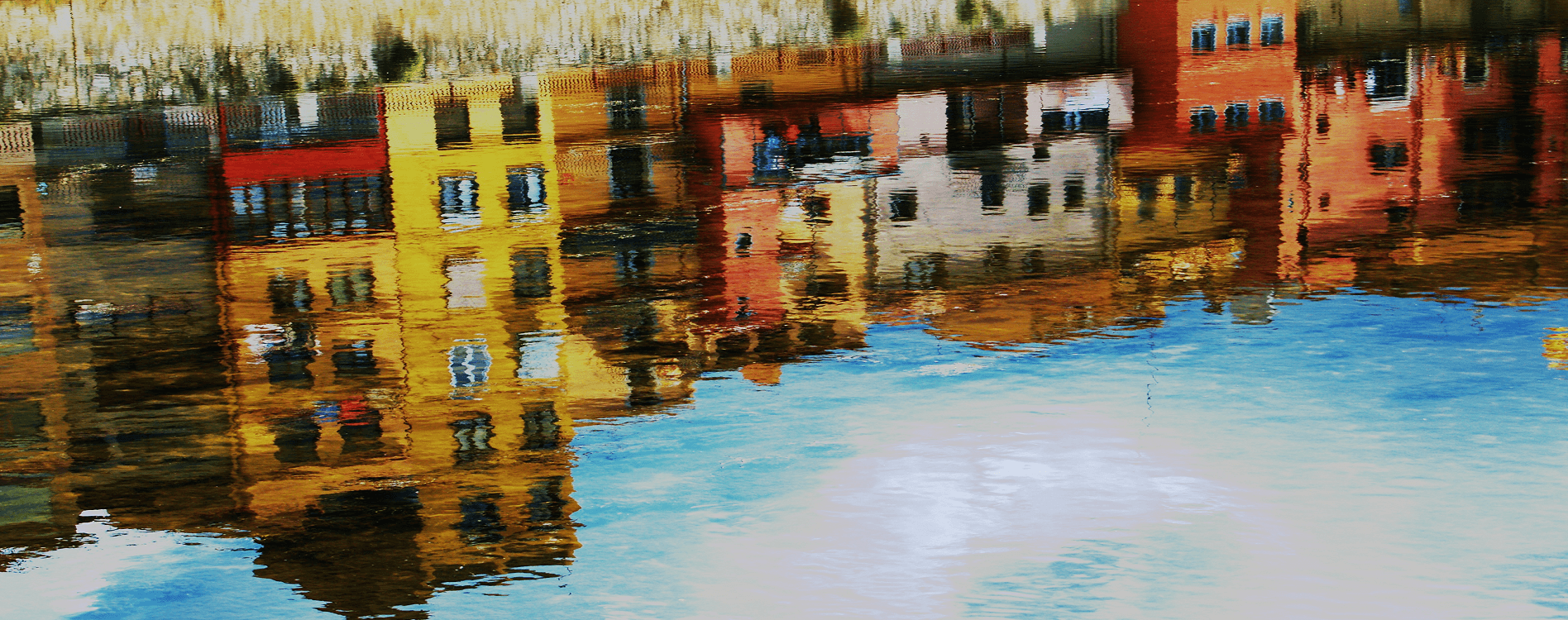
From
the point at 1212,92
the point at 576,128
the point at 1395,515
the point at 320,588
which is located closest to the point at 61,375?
the point at 320,588

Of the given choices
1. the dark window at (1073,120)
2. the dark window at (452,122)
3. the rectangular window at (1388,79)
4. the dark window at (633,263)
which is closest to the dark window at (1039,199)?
the dark window at (633,263)

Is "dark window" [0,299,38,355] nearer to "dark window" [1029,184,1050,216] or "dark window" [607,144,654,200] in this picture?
"dark window" [607,144,654,200]

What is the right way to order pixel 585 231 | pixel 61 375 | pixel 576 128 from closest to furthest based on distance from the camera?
pixel 61 375, pixel 585 231, pixel 576 128

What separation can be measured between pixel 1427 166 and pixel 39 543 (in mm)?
9871

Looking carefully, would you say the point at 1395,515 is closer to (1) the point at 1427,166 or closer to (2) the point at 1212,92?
(1) the point at 1427,166

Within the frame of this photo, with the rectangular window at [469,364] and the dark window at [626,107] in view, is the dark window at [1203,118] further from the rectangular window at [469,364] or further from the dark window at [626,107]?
the rectangular window at [469,364]

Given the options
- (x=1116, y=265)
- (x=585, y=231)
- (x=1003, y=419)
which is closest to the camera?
(x=1003, y=419)

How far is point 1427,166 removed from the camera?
11.5 meters

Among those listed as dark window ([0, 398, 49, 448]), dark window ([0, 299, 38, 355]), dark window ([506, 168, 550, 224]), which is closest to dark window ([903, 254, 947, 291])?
dark window ([506, 168, 550, 224])

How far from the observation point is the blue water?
4.34 meters

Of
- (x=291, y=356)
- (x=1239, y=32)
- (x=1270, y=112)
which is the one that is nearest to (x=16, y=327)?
(x=291, y=356)

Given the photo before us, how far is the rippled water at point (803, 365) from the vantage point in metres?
4.56

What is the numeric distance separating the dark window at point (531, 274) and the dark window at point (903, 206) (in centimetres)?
232

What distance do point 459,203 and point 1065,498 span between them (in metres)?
7.40
